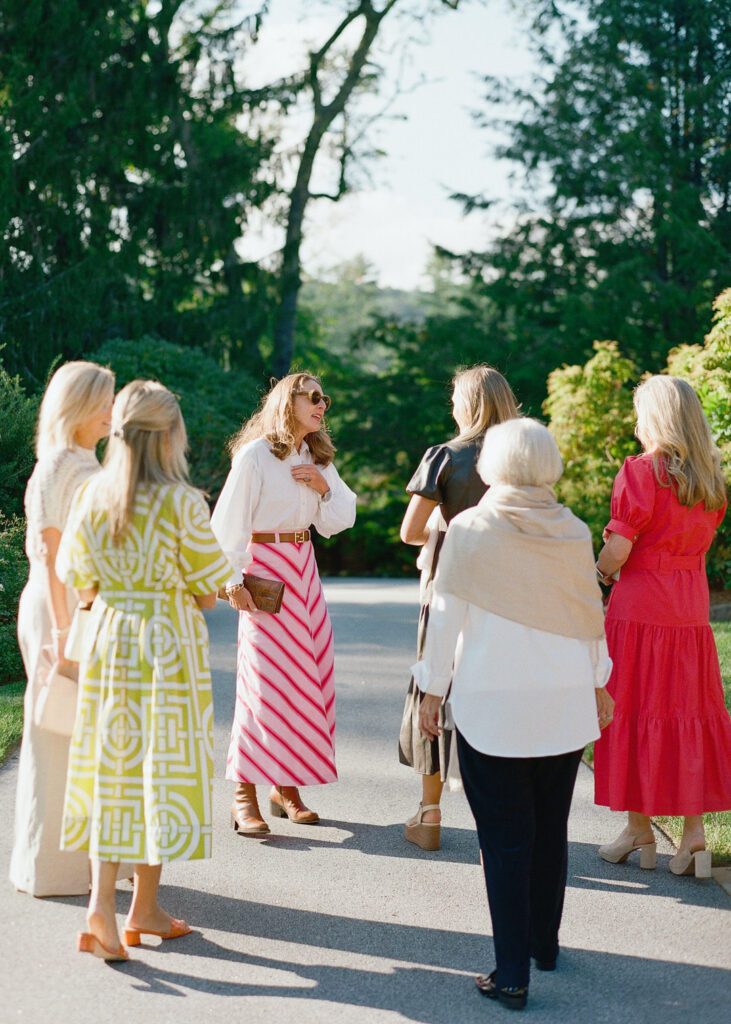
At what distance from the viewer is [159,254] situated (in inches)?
917

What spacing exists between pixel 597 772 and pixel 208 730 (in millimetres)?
1878

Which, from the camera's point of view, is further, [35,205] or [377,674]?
[35,205]

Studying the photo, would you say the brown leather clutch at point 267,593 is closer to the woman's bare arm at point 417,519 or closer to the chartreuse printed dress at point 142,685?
the woman's bare arm at point 417,519

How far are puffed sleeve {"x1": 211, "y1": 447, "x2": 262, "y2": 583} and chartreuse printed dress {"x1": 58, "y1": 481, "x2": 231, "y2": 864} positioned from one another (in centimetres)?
138

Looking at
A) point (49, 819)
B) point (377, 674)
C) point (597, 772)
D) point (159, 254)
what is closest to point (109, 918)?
point (49, 819)

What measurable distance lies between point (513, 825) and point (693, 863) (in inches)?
66.3

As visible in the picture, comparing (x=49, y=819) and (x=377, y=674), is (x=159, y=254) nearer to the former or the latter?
(x=377, y=674)

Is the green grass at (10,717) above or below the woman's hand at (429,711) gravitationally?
below

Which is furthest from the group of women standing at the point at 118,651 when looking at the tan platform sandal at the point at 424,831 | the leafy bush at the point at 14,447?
the leafy bush at the point at 14,447

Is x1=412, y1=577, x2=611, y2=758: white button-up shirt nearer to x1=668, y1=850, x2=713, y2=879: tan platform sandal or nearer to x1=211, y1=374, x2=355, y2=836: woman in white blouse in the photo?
x1=668, y1=850, x2=713, y2=879: tan platform sandal

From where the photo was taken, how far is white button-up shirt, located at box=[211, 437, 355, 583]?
5.48 m

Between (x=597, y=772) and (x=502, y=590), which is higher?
(x=502, y=590)

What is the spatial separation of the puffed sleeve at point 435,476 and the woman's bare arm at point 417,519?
48mm

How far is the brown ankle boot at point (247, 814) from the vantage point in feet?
17.9
